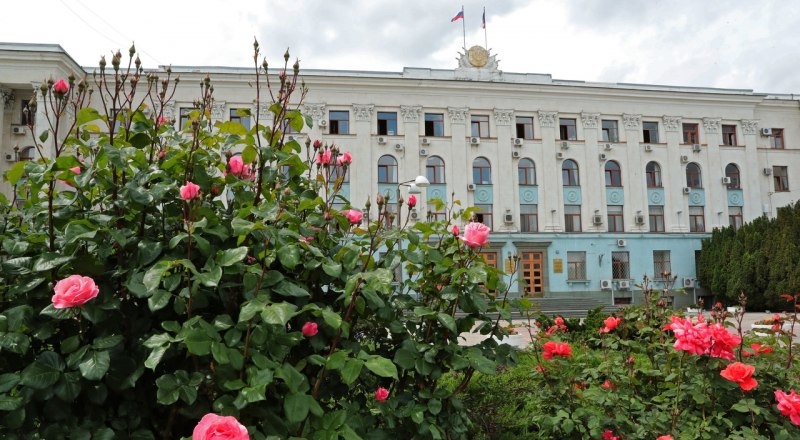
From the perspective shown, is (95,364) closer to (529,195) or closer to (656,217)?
(529,195)

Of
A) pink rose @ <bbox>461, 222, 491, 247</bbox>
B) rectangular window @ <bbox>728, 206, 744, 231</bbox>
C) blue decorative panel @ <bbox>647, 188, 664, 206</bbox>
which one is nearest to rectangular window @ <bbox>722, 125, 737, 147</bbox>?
rectangular window @ <bbox>728, 206, 744, 231</bbox>

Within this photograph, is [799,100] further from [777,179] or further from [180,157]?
[180,157]

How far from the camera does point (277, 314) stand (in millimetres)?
1433

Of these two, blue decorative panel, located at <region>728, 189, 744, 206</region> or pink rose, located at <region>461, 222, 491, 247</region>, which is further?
blue decorative panel, located at <region>728, 189, 744, 206</region>

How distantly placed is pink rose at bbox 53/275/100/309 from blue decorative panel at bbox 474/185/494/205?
24.3 meters

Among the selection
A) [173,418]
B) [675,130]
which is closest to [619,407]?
[173,418]

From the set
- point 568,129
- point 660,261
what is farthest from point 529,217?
point 660,261

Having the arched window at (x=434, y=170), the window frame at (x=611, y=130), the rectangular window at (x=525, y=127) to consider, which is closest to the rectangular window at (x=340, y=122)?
the arched window at (x=434, y=170)

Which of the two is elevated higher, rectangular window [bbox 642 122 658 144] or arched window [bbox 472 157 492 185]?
rectangular window [bbox 642 122 658 144]

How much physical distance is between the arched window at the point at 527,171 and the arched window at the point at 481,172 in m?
1.61

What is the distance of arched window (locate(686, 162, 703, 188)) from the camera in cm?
2691

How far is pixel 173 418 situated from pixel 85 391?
0.31m

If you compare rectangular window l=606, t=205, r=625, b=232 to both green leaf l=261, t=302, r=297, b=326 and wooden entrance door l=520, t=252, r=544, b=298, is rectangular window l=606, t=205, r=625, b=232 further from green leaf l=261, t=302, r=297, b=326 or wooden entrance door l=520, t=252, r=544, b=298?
green leaf l=261, t=302, r=297, b=326

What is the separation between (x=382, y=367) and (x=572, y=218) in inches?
1011
